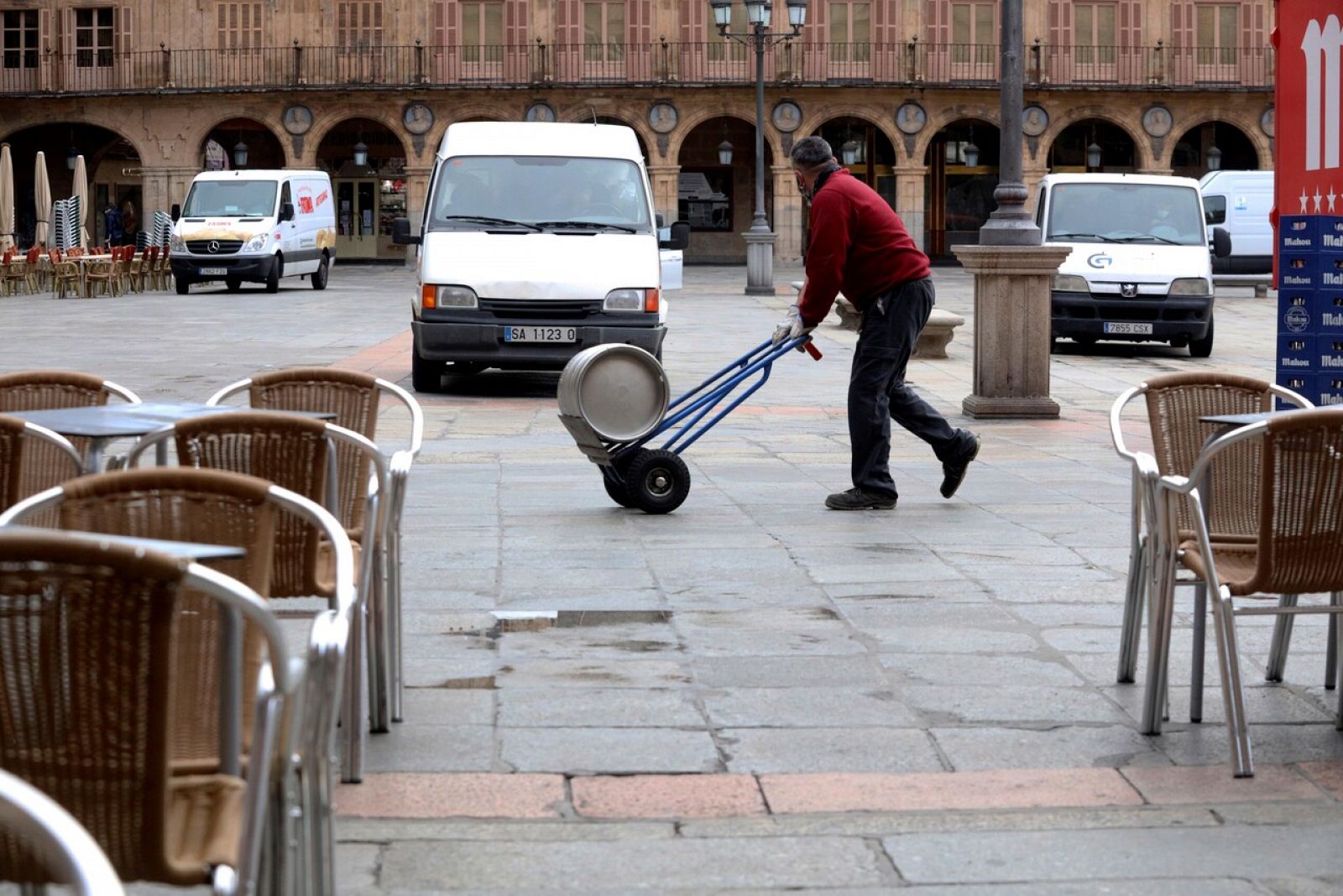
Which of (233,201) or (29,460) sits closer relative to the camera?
(29,460)

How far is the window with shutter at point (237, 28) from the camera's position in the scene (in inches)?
1991

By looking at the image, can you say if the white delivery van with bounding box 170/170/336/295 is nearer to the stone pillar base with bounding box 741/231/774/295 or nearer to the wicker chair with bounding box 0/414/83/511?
the stone pillar base with bounding box 741/231/774/295

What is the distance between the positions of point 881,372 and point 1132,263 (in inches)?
475

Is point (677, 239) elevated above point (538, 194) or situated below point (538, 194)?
below

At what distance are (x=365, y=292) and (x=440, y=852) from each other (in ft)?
105

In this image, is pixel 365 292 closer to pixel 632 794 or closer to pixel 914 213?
pixel 914 213

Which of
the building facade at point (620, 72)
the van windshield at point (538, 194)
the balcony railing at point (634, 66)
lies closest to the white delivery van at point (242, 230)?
the balcony railing at point (634, 66)

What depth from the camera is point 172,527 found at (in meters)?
3.41

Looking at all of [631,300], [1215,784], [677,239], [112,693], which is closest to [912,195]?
[677,239]

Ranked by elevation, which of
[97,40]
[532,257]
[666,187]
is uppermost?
[97,40]

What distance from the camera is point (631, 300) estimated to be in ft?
49.3

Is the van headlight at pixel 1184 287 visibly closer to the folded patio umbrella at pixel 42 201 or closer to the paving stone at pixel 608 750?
the paving stone at pixel 608 750

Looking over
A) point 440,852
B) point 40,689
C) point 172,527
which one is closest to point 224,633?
point 40,689

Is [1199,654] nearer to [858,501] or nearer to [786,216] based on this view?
[858,501]
